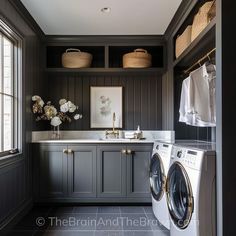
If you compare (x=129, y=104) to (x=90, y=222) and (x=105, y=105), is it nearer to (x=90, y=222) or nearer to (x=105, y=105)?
(x=105, y=105)

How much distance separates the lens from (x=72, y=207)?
122 inches

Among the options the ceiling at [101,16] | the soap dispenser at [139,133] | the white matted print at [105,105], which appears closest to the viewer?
the ceiling at [101,16]

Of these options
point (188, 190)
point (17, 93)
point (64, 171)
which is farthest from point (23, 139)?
point (188, 190)

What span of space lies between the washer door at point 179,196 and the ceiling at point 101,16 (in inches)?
66.5

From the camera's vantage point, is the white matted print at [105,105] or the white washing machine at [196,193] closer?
the white washing machine at [196,193]

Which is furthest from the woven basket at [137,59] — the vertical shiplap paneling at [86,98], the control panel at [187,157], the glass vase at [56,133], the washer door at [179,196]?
the washer door at [179,196]

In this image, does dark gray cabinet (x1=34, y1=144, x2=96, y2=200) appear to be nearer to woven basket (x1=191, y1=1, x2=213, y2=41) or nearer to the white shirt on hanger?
the white shirt on hanger

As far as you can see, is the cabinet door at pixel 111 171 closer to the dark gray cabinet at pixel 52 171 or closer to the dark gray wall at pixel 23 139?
the dark gray cabinet at pixel 52 171

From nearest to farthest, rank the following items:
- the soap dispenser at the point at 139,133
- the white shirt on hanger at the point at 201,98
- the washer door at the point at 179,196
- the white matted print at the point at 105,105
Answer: the washer door at the point at 179,196, the white shirt on hanger at the point at 201,98, the soap dispenser at the point at 139,133, the white matted print at the point at 105,105

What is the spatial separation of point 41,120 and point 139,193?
5.46ft

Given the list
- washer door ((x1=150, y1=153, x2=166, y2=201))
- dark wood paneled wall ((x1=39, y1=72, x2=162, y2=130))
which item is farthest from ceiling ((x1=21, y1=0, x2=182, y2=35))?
washer door ((x1=150, y1=153, x2=166, y2=201))

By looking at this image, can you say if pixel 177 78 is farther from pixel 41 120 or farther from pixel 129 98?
pixel 41 120

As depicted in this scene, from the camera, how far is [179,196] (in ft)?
6.41

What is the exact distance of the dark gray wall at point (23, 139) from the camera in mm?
2305
